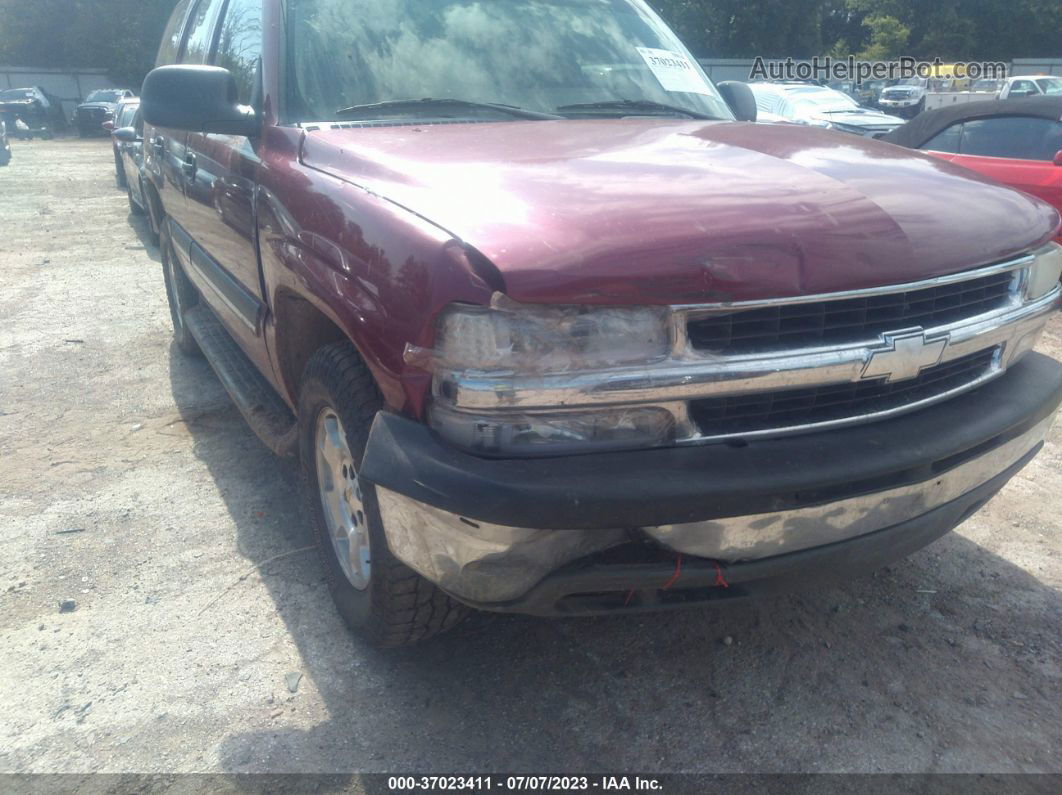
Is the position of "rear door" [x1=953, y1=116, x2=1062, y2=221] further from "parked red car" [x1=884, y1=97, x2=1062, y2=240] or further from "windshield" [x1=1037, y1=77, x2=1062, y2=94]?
"windshield" [x1=1037, y1=77, x2=1062, y2=94]

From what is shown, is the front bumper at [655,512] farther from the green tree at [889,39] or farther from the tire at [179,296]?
the green tree at [889,39]

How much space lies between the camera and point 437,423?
2.03 meters

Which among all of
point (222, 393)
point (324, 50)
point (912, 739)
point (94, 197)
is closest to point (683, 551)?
point (912, 739)

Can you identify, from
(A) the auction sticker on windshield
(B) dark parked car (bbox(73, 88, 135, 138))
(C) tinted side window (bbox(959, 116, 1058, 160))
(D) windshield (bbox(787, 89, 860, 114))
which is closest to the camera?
(A) the auction sticker on windshield

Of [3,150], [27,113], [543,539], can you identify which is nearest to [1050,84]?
[3,150]

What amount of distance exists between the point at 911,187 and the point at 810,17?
4800 centimetres

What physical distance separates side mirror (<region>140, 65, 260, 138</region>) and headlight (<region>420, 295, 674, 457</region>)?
1.50 metres

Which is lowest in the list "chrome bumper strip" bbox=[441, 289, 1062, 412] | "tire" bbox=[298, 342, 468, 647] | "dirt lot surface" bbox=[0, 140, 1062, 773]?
"dirt lot surface" bbox=[0, 140, 1062, 773]

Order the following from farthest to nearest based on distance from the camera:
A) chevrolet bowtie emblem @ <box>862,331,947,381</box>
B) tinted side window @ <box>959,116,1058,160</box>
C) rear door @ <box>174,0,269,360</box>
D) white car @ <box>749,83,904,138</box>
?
white car @ <box>749,83,904,138</box>
tinted side window @ <box>959,116,1058,160</box>
rear door @ <box>174,0,269,360</box>
chevrolet bowtie emblem @ <box>862,331,947,381</box>

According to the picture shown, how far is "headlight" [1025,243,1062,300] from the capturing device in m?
2.65

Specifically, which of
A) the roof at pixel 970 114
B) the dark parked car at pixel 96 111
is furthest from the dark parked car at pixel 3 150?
the roof at pixel 970 114

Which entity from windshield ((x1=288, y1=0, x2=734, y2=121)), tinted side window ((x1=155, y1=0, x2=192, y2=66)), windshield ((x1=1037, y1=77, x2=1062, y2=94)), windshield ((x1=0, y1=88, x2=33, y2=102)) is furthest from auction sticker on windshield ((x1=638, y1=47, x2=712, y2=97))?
windshield ((x1=0, y1=88, x2=33, y2=102))

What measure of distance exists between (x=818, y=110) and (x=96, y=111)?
70.6ft

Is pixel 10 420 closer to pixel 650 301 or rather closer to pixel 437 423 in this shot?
pixel 437 423
